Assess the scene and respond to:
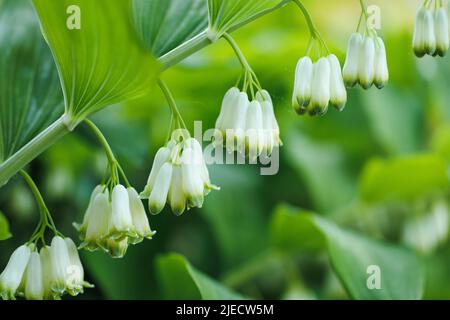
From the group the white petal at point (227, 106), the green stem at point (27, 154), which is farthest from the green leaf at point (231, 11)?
the green stem at point (27, 154)

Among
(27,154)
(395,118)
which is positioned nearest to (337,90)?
(27,154)

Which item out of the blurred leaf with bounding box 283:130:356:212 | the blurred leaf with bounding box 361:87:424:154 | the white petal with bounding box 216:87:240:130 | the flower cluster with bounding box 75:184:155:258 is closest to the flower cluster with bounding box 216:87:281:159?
the white petal with bounding box 216:87:240:130

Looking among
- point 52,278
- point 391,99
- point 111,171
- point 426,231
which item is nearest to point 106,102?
point 111,171

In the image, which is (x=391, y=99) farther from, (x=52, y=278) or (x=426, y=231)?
(x=52, y=278)

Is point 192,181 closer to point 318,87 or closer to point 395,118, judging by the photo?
point 318,87

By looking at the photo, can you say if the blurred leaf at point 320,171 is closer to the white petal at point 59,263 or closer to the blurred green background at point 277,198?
the blurred green background at point 277,198

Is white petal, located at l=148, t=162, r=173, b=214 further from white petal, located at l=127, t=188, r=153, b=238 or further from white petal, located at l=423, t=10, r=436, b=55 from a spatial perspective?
white petal, located at l=423, t=10, r=436, b=55
